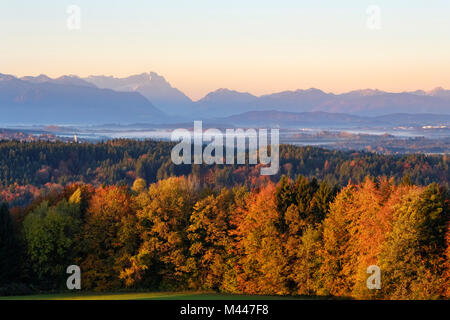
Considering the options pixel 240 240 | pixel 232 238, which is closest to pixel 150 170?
pixel 232 238

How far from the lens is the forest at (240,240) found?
5059cm

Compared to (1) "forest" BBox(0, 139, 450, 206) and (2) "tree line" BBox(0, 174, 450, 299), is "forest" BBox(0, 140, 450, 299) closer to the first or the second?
(2) "tree line" BBox(0, 174, 450, 299)

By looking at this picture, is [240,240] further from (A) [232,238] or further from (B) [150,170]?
(B) [150,170]

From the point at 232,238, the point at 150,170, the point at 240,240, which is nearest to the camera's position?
the point at 240,240

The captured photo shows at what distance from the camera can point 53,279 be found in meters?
60.6

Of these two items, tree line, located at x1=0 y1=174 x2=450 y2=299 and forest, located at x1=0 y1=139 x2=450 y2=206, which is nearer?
tree line, located at x1=0 y1=174 x2=450 y2=299

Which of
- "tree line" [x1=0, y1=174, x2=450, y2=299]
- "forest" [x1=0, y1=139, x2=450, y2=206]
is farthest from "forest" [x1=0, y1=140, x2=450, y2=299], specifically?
"forest" [x1=0, y1=139, x2=450, y2=206]

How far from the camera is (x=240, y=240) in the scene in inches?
2440

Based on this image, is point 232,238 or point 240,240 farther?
point 232,238

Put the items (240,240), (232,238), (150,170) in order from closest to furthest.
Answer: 1. (240,240)
2. (232,238)
3. (150,170)

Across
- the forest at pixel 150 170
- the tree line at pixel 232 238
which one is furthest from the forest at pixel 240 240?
the forest at pixel 150 170

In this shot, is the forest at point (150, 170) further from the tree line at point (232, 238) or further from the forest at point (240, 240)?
the forest at point (240, 240)

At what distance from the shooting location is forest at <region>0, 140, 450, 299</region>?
5059cm
